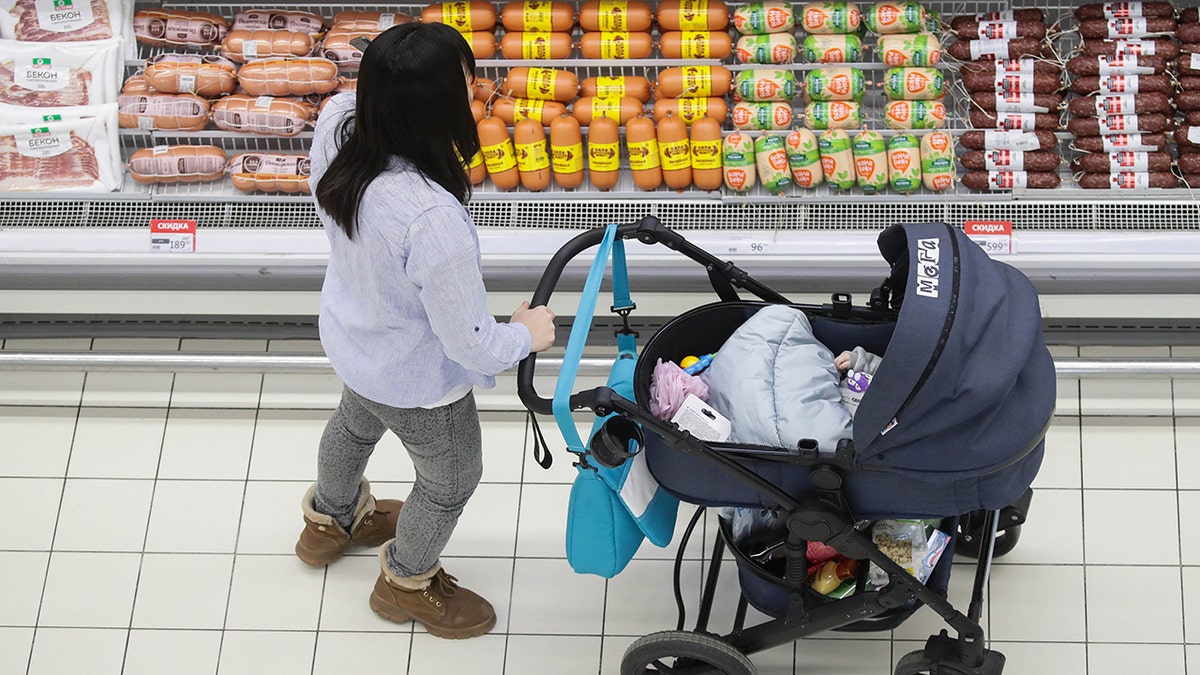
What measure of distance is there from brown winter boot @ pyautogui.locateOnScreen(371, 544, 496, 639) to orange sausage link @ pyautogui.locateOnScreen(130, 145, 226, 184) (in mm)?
1252

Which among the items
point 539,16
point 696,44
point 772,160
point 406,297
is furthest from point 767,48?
point 406,297

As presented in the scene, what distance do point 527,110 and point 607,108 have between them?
0.75 ft

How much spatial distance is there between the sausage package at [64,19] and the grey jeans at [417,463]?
1.57 metres

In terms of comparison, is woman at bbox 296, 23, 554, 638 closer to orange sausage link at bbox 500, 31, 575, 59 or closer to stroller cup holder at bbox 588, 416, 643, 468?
stroller cup holder at bbox 588, 416, 643, 468

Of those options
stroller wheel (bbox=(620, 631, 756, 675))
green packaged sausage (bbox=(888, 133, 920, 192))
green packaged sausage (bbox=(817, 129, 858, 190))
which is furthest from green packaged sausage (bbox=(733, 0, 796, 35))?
stroller wheel (bbox=(620, 631, 756, 675))

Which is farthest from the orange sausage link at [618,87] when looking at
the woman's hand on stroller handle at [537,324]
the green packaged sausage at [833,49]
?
the woman's hand on stroller handle at [537,324]

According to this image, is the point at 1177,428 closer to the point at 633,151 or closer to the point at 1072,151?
the point at 1072,151

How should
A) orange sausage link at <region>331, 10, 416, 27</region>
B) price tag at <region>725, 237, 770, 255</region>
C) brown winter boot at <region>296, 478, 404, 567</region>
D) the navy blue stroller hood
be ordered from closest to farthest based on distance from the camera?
the navy blue stroller hood < brown winter boot at <region>296, 478, 404, 567</region> < price tag at <region>725, 237, 770, 255</region> < orange sausage link at <region>331, 10, 416, 27</region>

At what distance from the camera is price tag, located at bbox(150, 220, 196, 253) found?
355 cm

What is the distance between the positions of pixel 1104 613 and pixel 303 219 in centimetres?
239

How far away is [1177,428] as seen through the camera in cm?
359

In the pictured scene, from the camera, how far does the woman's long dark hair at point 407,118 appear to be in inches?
82.4

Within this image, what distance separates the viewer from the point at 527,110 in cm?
362

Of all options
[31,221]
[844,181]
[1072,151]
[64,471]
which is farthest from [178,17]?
[1072,151]
